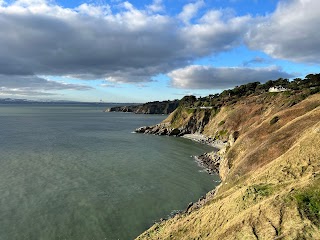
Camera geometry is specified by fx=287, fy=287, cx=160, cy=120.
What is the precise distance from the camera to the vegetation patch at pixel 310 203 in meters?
18.9

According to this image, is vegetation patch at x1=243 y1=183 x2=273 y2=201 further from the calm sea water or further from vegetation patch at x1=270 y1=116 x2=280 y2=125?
vegetation patch at x1=270 y1=116 x2=280 y2=125

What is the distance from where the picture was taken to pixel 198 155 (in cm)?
7744

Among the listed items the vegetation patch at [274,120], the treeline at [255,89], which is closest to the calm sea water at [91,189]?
the vegetation patch at [274,120]

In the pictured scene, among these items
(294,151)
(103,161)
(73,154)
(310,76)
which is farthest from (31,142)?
(310,76)

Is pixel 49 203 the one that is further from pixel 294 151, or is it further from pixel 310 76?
pixel 310 76

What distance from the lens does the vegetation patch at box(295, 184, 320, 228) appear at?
62.1ft

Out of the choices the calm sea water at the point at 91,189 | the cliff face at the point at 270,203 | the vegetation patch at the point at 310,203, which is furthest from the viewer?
the calm sea water at the point at 91,189

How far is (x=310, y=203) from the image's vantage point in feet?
65.7

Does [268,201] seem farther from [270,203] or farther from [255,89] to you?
[255,89]

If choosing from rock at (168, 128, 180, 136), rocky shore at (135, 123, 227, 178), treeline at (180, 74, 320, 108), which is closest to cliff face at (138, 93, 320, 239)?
rocky shore at (135, 123, 227, 178)

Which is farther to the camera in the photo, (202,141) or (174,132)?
(174,132)

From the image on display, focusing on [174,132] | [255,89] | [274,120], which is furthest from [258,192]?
[255,89]

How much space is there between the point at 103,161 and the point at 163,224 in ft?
131

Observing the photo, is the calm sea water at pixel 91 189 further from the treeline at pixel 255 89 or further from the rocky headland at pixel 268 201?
the treeline at pixel 255 89
